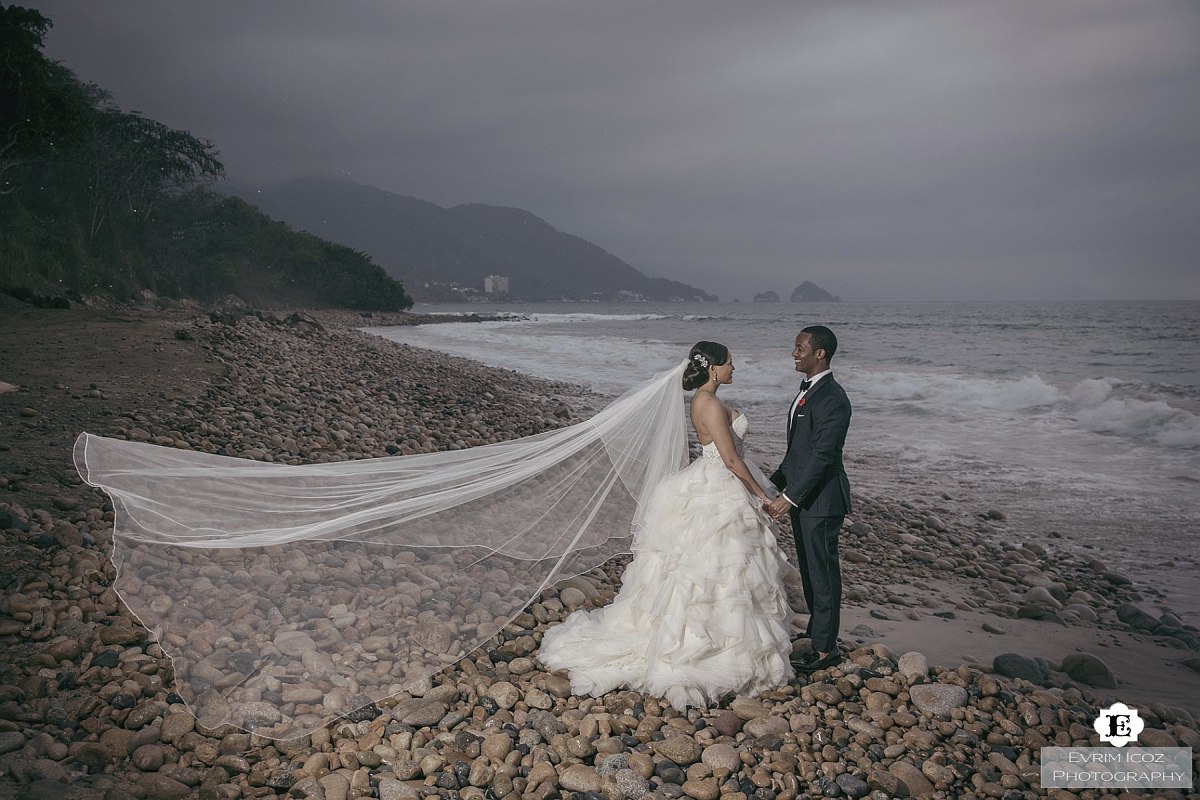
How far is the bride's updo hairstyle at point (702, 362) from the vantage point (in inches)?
165

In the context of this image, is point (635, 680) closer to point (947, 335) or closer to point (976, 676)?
A: point (976, 676)

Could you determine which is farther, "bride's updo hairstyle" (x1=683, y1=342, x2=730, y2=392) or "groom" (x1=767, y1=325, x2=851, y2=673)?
Result: "bride's updo hairstyle" (x1=683, y1=342, x2=730, y2=392)

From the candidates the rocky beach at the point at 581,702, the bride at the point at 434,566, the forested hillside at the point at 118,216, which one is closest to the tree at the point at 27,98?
the forested hillside at the point at 118,216

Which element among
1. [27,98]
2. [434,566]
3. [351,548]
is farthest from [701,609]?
[27,98]

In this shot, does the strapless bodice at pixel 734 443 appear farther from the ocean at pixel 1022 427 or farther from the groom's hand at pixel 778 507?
the ocean at pixel 1022 427

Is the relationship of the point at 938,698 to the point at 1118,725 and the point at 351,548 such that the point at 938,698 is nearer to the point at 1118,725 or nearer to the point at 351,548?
the point at 1118,725

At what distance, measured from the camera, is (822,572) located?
4.15 metres

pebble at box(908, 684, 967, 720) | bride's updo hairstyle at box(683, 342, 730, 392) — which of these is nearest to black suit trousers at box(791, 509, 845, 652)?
pebble at box(908, 684, 967, 720)

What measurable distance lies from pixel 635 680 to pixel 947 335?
44784 millimetres

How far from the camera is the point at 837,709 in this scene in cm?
378

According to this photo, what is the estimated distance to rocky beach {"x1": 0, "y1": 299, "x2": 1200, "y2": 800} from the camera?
3180 mm

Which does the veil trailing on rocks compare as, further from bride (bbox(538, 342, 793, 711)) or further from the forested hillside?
the forested hillside

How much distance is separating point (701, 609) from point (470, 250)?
165 meters

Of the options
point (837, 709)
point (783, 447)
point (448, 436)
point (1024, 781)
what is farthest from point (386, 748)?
point (783, 447)
